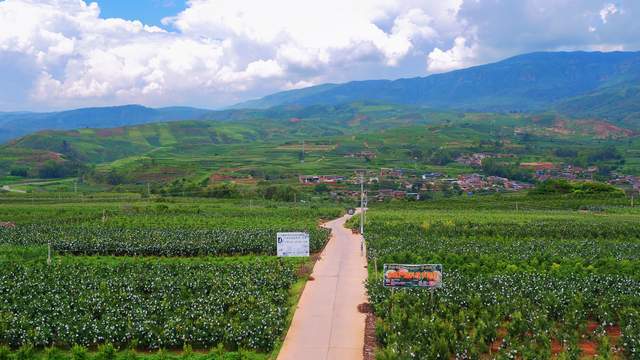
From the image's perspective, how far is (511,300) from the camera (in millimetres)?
22984

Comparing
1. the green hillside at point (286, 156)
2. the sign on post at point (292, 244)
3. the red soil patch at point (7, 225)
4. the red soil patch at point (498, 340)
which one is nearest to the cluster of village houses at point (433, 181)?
the green hillside at point (286, 156)

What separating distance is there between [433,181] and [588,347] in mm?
94844

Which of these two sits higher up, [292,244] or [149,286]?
[292,244]

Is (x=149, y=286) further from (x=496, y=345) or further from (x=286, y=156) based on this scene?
(x=286, y=156)

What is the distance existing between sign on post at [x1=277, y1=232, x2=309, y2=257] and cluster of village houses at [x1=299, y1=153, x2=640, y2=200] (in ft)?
211

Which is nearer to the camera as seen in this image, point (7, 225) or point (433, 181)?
point (7, 225)

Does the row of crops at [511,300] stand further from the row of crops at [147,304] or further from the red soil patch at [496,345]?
the row of crops at [147,304]

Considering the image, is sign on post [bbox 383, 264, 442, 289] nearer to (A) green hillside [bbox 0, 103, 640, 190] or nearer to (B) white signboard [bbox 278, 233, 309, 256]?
(B) white signboard [bbox 278, 233, 309, 256]

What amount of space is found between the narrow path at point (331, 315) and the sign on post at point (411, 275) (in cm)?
203

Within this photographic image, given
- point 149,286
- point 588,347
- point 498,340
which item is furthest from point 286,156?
point 588,347

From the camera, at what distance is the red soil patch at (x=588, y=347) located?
62.8 ft

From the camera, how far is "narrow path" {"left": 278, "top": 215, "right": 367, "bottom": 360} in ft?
62.4

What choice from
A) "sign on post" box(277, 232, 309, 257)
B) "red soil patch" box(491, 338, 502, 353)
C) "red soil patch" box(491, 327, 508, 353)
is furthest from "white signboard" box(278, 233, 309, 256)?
"red soil patch" box(491, 338, 502, 353)

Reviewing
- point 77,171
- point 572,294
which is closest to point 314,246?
point 572,294
